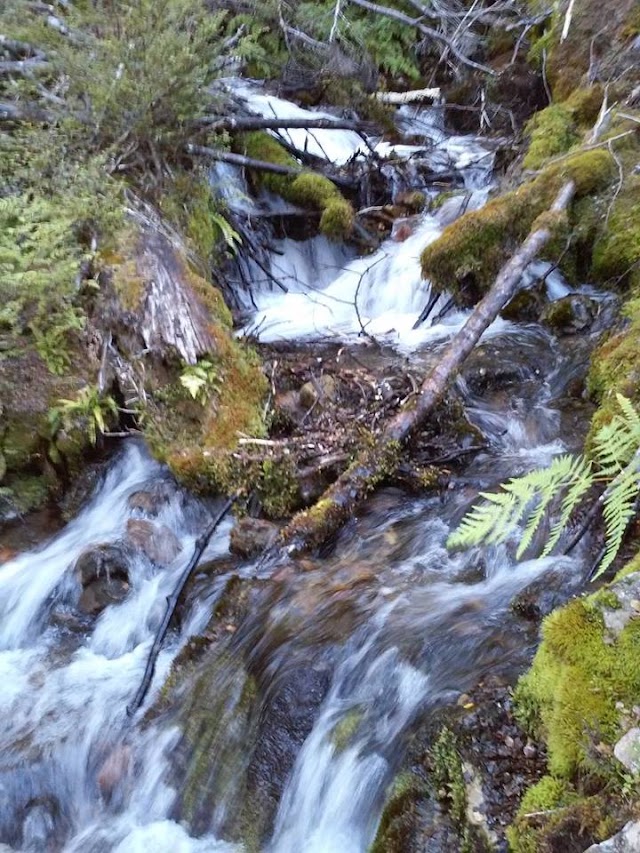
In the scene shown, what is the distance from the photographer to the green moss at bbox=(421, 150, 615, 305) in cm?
671

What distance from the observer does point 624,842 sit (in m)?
1.70

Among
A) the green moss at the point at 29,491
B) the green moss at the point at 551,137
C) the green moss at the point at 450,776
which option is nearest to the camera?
the green moss at the point at 450,776

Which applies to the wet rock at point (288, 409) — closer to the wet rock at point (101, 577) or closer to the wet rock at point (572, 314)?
the wet rock at point (101, 577)

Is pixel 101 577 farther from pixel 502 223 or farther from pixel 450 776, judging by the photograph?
pixel 502 223

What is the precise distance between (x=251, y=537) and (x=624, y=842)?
3.14m

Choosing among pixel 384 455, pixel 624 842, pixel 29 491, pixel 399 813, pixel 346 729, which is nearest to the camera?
pixel 624 842

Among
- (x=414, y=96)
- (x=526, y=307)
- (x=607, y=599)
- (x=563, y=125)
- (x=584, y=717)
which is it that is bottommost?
(x=584, y=717)

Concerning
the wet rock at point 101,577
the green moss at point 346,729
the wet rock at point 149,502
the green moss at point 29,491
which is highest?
the green moss at point 29,491

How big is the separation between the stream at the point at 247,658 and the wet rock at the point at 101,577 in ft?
0.07

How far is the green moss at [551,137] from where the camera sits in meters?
7.95

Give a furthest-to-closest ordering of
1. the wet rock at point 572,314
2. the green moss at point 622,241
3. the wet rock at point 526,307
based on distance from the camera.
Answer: the wet rock at point 526,307 < the wet rock at point 572,314 < the green moss at point 622,241

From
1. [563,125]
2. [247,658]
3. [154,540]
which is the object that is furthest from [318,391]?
[563,125]

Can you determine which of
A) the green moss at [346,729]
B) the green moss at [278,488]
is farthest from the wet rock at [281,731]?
the green moss at [278,488]

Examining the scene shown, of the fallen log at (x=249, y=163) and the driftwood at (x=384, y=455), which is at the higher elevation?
the fallen log at (x=249, y=163)
